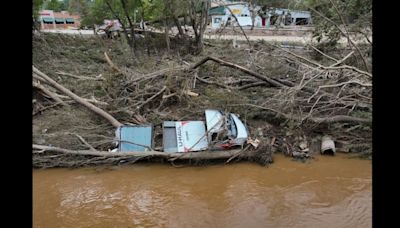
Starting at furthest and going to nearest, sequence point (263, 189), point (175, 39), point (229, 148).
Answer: point (175, 39), point (229, 148), point (263, 189)

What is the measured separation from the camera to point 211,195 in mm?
6645

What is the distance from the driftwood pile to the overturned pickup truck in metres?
0.21

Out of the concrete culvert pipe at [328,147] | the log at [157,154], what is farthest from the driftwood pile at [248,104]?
the concrete culvert pipe at [328,147]

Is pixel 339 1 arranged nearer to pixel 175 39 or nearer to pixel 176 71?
pixel 176 71

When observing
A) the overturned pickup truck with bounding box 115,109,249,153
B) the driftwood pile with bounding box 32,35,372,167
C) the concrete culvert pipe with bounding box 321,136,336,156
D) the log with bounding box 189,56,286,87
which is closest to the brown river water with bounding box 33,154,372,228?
the concrete culvert pipe with bounding box 321,136,336,156

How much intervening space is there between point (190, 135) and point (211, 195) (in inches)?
74.1

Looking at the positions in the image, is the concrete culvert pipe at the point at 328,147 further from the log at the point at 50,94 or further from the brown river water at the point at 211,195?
the log at the point at 50,94

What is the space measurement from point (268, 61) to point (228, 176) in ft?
18.9

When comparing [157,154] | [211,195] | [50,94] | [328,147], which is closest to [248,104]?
[328,147]

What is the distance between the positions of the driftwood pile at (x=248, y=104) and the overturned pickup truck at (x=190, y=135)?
0.21 meters

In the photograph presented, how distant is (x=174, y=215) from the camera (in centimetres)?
591

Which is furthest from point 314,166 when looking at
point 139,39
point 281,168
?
point 139,39

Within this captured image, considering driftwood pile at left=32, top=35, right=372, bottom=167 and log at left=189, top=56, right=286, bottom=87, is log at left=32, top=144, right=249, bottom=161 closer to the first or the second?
driftwood pile at left=32, top=35, right=372, bottom=167

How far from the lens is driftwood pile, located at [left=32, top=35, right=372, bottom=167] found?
25.8 ft
